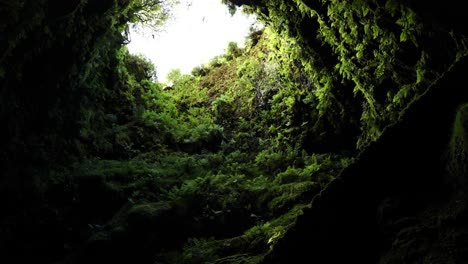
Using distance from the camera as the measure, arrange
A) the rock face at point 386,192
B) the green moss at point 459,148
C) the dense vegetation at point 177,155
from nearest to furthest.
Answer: the green moss at point 459,148
the rock face at point 386,192
the dense vegetation at point 177,155

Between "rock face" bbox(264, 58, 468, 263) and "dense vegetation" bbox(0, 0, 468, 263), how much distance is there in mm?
2224

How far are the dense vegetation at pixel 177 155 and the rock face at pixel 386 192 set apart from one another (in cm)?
222

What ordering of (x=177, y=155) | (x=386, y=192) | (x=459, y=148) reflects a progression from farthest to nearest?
(x=177, y=155)
(x=386, y=192)
(x=459, y=148)

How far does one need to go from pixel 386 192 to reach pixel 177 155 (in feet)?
34.7

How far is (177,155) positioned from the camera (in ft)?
42.6

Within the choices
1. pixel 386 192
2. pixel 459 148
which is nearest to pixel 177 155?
pixel 386 192

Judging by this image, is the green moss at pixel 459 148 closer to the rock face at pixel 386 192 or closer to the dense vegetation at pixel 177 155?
the rock face at pixel 386 192

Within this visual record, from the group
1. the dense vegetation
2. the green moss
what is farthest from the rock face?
the dense vegetation

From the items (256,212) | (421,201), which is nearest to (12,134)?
(256,212)

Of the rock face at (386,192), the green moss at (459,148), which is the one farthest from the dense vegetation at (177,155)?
the green moss at (459,148)

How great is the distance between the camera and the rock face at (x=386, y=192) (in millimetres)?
2676

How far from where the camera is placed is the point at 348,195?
2.92m

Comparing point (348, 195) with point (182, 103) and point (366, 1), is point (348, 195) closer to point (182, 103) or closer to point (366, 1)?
point (366, 1)

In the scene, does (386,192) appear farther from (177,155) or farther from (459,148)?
(177,155)
